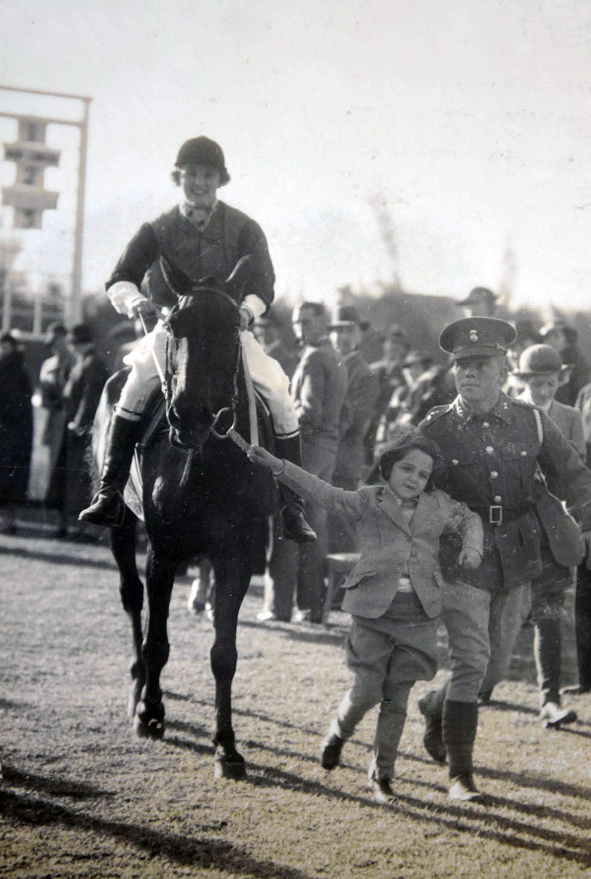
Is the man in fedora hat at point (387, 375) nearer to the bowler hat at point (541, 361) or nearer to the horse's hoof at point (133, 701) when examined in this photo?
the bowler hat at point (541, 361)

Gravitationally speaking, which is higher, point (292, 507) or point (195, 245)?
point (195, 245)

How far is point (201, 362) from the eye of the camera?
431 centimetres

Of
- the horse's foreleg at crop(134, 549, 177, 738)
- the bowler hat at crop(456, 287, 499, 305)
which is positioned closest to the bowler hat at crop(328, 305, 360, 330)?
the bowler hat at crop(456, 287, 499, 305)

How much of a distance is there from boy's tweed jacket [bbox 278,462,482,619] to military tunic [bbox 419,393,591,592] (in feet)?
0.47

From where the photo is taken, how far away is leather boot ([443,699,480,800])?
4555mm

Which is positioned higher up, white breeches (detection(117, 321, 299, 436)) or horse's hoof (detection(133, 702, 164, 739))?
white breeches (detection(117, 321, 299, 436))

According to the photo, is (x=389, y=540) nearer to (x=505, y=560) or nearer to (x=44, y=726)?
(x=505, y=560)

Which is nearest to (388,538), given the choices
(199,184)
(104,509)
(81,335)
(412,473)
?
(412,473)

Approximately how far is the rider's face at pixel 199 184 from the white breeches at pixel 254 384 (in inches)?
24.8

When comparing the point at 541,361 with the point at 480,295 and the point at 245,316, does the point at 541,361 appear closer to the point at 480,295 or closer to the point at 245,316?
the point at 480,295

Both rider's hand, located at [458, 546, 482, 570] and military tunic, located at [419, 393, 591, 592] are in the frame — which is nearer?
rider's hand, located at [458, 546, 482, 570]

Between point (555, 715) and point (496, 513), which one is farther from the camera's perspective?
point (555, 715)

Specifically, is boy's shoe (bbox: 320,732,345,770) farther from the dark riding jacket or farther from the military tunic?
the dark riding jacket

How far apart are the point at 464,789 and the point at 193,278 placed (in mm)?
2641
